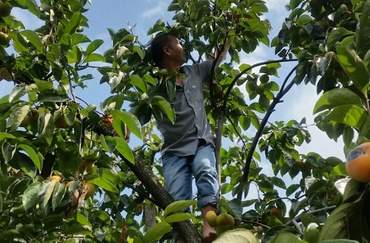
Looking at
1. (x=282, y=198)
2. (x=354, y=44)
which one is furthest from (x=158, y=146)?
(x=354, y=44)

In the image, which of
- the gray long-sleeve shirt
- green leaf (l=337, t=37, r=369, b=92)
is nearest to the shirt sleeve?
the gray long-sleeve shirt

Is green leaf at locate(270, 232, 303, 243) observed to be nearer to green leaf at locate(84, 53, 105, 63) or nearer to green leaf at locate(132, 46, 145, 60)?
green leaf at locate(84, 53, 105, 63)

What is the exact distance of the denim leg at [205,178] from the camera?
2383 mm

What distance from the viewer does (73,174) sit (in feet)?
7.00

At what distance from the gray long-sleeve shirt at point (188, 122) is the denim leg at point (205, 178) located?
101 millimetres

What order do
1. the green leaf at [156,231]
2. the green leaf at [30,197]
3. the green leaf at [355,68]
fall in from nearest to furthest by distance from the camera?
the green leaf at [355,68], the green leaf at [156,231], the green leaf at [30,197]

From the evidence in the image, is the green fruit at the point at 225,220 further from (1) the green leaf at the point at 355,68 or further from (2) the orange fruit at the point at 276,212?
(1) the green leaf at the point at 355,68

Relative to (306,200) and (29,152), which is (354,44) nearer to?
(306,200)

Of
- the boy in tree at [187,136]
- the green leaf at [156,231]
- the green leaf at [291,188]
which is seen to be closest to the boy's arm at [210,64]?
the boy in tree at [187,136]

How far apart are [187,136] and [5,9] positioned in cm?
96

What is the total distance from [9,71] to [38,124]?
388 mm

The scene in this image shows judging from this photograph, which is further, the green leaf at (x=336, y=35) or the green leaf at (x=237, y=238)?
the green leaf at (x=336, y=35)

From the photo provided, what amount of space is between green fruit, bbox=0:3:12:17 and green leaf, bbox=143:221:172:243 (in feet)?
3.93

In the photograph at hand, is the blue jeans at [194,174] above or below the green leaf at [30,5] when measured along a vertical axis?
below
